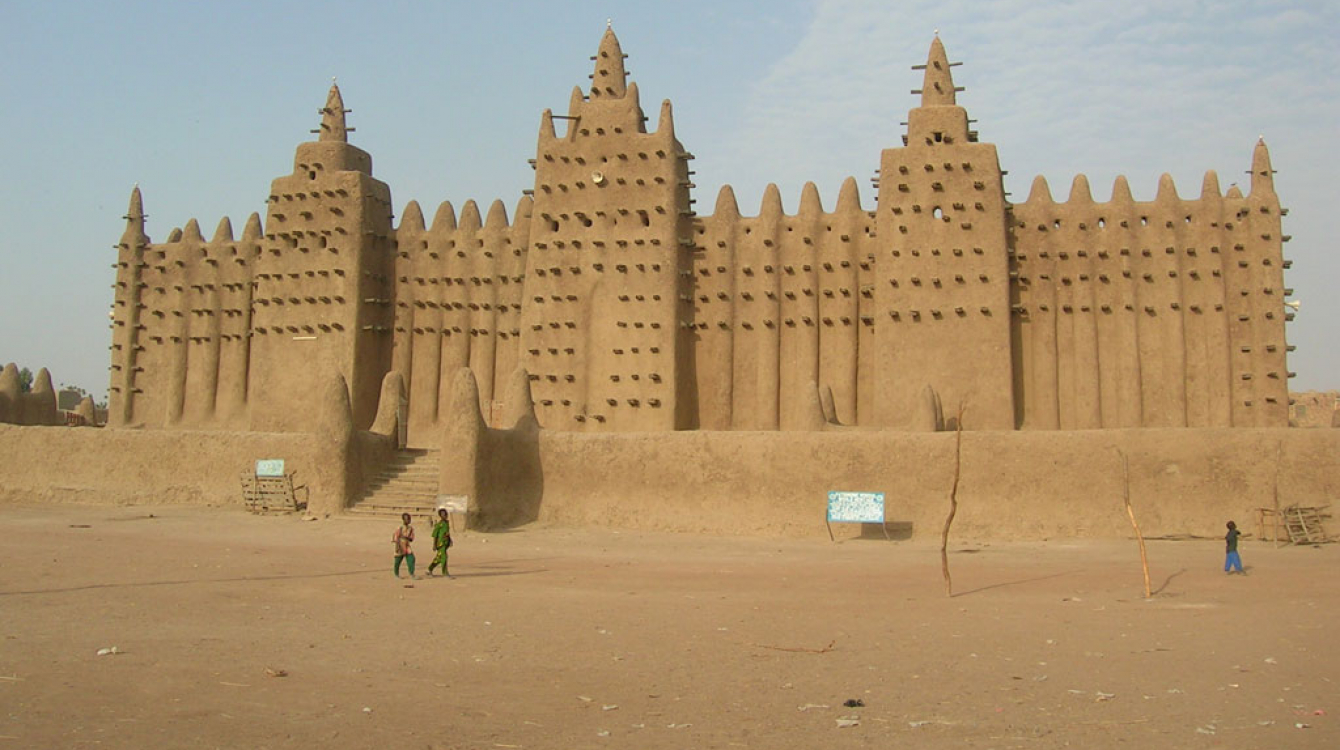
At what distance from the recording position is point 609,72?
27625mm

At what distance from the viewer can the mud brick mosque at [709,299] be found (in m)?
23.8

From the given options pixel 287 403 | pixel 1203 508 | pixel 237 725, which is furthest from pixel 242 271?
pixel 237 725

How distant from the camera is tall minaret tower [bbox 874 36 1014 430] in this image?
23828 mm

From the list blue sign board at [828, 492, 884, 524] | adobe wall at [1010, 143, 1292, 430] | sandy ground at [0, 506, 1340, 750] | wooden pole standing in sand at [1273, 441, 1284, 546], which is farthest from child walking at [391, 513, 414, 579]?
adobe wall at [1010, 143, 1292, 430]

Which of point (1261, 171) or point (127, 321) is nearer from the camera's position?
point (1261, 171)

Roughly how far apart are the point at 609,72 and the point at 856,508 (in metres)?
14.1

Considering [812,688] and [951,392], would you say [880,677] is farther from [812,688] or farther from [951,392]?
[951,392]

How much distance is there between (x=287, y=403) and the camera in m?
28.4

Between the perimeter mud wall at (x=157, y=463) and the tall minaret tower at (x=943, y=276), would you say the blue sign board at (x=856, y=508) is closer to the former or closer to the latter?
the tall minaret tower at (x=943, y=276)

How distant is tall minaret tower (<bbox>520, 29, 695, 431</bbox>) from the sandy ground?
10.3m

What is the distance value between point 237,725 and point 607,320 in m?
19.8

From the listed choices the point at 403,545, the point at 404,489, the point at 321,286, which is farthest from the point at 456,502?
the point at 321,286

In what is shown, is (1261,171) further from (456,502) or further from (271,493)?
(271,493)

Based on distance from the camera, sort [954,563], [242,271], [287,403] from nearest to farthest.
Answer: [954,563], [287,403], [242,271]
